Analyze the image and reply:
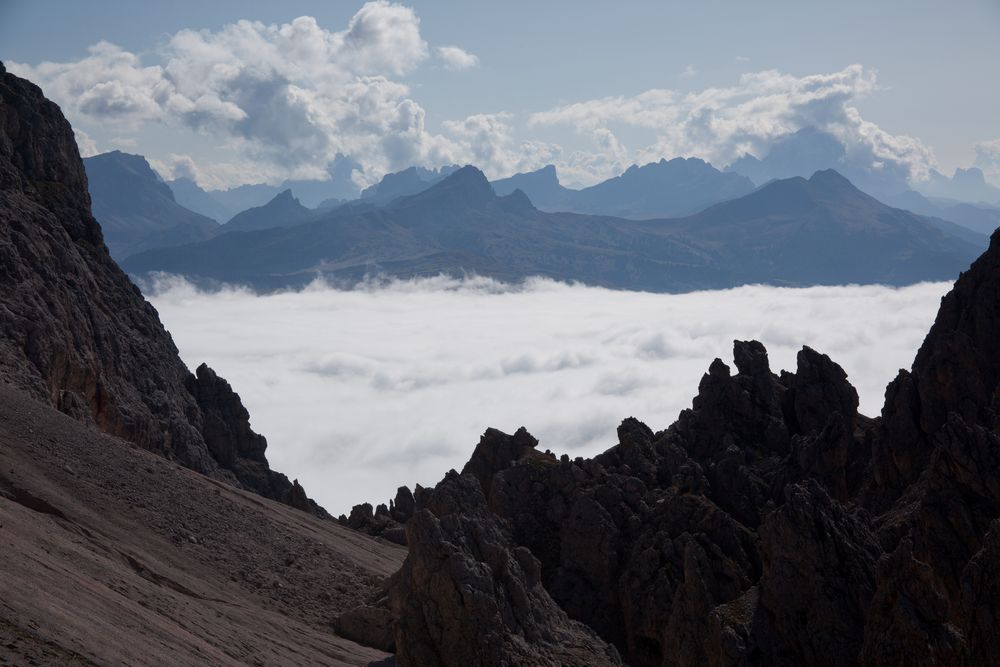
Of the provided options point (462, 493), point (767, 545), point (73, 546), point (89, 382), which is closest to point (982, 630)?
point (767, 545)

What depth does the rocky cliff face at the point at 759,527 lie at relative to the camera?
47656mm

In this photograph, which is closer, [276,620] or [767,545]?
[767,545]

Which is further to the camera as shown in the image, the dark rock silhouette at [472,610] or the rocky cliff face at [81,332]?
the rocky cliff face at [81,332]

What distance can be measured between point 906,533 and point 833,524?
8132 millimetres

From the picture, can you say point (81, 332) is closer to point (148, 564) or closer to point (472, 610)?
point (148, 564)

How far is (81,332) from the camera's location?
94500 millimetres

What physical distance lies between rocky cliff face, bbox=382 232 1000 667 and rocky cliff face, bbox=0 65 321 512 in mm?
31778

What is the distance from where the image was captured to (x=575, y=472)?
85.3 meters

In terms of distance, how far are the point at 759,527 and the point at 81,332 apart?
6591 cm

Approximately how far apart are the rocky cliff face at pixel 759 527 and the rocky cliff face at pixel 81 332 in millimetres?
31778

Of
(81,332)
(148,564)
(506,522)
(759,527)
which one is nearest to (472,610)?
(759,527)

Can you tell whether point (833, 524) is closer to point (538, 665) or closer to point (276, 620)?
point (538, 665)

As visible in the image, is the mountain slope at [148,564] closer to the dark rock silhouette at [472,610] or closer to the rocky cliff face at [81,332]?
the dark rock silhouette at [472,610]

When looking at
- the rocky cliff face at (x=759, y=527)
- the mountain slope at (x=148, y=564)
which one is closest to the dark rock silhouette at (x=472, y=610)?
the rocky cliff face at (x=759, y=527)
